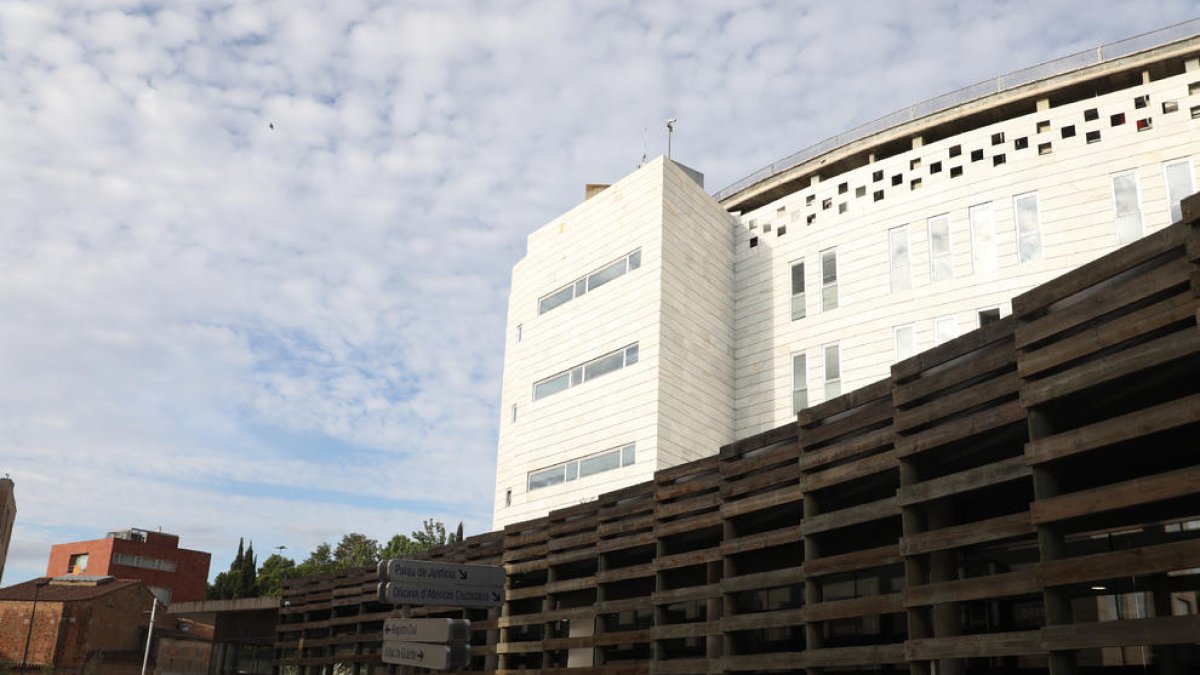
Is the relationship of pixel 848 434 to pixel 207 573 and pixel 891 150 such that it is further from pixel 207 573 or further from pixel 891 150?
pixel 207 573

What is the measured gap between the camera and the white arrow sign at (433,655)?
45.4 feet

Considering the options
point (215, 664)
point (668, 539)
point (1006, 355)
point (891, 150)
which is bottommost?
point (215, 664)

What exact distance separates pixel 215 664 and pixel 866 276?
35.4m

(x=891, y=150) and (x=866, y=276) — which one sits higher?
(x=891, y=150)

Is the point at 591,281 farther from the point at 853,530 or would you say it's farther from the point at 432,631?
the point at 432,631

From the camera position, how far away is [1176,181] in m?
25.8

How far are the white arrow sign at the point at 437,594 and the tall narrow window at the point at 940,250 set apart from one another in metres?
18.3

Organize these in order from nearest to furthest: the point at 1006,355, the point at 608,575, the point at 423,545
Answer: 1. the point at 1006,355
2. the point at 608,575
3. the point at 423,545

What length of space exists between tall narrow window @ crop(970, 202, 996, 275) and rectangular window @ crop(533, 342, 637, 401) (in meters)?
10.6

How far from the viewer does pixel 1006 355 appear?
1332cm

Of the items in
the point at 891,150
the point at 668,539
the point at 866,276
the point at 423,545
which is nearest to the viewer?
the point at 668,539

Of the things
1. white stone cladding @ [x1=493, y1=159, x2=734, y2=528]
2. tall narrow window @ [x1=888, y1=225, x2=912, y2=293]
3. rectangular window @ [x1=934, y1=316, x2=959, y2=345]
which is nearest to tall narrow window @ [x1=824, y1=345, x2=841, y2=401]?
tall narrow window @ [x1=888, y1=225, x2=912, y2=293]

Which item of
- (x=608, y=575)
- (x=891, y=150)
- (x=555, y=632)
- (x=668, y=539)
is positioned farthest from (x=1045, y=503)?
(x=891, y=150)

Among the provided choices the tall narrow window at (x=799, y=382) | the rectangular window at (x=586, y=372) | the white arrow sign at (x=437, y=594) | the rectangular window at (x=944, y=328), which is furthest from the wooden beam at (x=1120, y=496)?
the rectangular window at (x=586, y=372)
